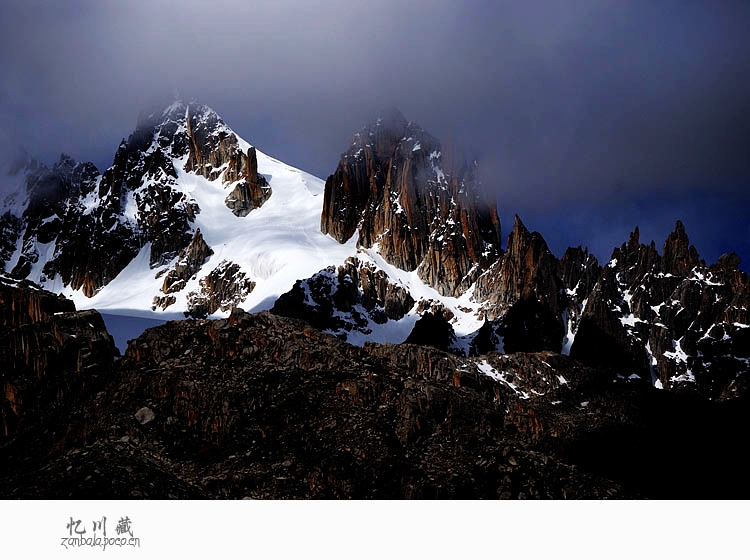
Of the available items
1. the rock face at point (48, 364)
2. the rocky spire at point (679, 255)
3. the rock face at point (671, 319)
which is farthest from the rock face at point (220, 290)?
the rock face at point (48, 364)

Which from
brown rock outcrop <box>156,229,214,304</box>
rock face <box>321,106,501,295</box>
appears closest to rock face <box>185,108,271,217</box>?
brown rock outcrop <box>156,229,214,304</box>

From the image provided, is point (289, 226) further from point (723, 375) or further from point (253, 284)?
point (723, 375)

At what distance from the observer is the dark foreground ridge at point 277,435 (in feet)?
31.2

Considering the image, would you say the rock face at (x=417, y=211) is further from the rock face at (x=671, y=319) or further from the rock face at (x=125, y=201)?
the rock face at (x=671, y=319)

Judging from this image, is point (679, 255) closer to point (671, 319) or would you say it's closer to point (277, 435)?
point (671, 319)

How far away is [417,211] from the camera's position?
79750 mm

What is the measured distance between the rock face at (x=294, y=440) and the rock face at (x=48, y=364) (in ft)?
1.05

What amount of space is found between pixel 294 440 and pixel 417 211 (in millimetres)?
69569

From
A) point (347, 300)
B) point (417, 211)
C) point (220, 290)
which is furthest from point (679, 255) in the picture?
point (220, 290)

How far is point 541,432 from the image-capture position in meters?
15.9

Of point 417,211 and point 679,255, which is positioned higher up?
point 417,211

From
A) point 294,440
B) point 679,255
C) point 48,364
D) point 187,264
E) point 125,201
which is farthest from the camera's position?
point 125,201

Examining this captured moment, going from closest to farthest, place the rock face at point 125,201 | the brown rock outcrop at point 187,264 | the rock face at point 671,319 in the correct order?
1. the rock face at point 125,201
2. the rock face at point 671,319
3. the brown rock outcrop at point 187,264

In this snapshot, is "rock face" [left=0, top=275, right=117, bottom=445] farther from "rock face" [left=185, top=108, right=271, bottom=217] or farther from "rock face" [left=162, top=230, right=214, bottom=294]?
"rock face" [left=185, top=108, right=271, bottom=217]
